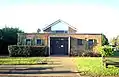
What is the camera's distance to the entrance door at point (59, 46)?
4806 cm

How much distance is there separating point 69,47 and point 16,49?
8.12 meters

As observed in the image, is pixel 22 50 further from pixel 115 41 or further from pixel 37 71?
pixel 115 41

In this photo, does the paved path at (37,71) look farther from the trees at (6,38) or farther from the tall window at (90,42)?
the trees at (6,38)

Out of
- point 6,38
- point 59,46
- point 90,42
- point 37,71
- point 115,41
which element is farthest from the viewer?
point 115,41

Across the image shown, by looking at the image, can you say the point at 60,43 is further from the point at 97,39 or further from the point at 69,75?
the point at 69,75

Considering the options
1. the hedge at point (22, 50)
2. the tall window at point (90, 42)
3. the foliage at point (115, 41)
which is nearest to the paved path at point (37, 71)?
the hedge at point (22, 50)

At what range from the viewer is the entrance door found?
158 feet

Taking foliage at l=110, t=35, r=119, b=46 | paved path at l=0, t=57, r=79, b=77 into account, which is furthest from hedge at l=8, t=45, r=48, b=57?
foliage at l=110, t=35, r=119, b=46

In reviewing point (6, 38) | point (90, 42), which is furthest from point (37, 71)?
point (6, 38)

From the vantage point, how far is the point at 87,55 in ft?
149

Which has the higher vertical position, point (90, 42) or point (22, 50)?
point (90, 42)

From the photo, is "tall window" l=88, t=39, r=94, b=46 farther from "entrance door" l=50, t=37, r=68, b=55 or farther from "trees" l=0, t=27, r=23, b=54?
"trees" l=0, t=27, r=23, b=54

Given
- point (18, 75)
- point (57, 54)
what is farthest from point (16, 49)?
point (18, 75)

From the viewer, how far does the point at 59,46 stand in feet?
159
